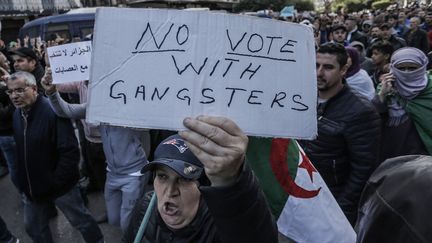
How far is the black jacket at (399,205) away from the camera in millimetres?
724

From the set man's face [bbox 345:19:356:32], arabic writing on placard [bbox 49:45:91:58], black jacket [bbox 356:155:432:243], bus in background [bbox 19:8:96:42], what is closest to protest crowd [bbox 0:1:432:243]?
black jacket [bbox 356:155:432:243]

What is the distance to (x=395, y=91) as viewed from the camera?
300cm

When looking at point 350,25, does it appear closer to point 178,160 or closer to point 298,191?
point 298,191

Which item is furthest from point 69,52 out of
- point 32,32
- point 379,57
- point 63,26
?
point 32,32

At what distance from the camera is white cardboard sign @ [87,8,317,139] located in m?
1.06

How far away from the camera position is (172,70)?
1.07 meters

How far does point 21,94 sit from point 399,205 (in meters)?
2.85

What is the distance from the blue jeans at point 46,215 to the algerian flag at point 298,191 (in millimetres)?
1995

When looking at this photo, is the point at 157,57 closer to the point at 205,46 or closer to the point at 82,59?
the point at 205,46

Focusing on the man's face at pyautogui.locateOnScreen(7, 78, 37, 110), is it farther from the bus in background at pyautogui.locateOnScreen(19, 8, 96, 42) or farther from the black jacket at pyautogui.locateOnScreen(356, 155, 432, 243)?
the bus in background at pyautogui.locateOnScreen(19, 8, 96, 42)

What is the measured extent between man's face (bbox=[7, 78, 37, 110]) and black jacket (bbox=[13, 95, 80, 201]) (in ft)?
0.17

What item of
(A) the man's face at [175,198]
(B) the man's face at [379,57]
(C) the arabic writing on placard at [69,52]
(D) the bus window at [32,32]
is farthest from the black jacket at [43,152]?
(D) the bus window at [32,32]

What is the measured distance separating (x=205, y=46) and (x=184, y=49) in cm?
6

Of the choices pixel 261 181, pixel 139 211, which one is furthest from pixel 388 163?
pixel 139 211
